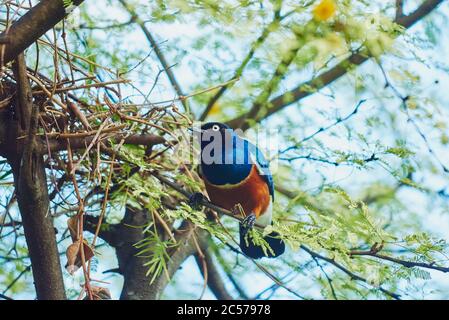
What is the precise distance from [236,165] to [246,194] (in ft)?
0.60

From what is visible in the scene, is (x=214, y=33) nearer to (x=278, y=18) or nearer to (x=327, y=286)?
(x=278, y=18)

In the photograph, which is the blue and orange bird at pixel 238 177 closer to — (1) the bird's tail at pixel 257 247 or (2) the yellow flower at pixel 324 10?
(1) the bird's tail at pixel 257 247

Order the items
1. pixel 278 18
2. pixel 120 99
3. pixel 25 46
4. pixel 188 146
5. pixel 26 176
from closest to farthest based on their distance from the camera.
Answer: pixel 25 46, pixel 26 176, pixel 120 99, pixel 188 146, pixel 278 18

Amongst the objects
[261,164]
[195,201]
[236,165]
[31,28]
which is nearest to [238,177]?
[236,165]

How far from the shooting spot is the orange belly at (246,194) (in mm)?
4242

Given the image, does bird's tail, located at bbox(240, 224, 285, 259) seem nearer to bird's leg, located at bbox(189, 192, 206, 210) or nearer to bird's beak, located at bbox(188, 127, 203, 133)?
bird's leg, located at bbox(189, 192, 206, 210)

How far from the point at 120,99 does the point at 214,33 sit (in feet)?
4.52

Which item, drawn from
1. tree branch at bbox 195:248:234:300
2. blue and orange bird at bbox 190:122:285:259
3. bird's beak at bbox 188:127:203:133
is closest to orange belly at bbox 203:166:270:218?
blue and orange bird at bbox 190:122:285:259

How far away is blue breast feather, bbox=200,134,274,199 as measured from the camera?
14.0 ft

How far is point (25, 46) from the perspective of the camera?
2.85 metres

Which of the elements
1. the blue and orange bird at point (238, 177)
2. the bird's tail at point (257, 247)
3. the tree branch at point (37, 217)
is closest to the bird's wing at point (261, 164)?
the blue and orange bird at point (238, 177)

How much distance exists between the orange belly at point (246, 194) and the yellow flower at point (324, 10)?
97 cm
